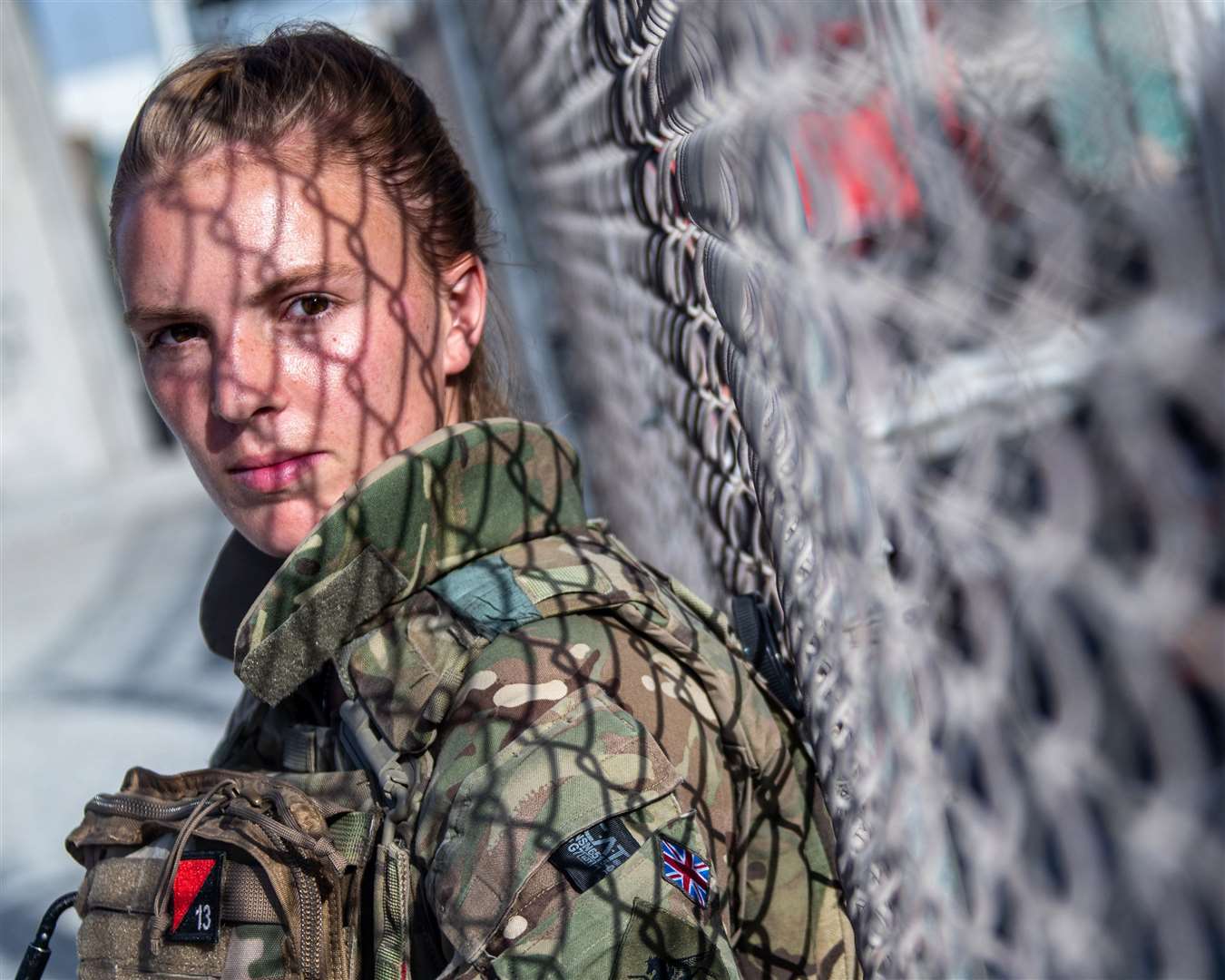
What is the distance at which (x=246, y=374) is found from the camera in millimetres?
1308

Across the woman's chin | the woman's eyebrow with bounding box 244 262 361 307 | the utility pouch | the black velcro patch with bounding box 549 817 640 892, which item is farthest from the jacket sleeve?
the woman's eyebrow with bounding box 244 262 361 307

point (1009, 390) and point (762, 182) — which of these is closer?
point (1009, 390)

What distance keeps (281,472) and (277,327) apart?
16cm

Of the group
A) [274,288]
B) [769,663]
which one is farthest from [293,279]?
[769,663]

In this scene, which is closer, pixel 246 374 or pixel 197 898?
pixel 197 898

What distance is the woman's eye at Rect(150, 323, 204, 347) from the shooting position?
1367 mm

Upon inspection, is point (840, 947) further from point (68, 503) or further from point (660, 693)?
point (68, 503)

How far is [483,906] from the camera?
97cm

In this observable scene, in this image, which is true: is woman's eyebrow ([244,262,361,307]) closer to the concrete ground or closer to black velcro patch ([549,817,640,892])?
black velcro patch ([549,817,640,892])

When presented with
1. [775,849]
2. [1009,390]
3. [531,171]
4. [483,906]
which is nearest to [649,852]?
[483,906]

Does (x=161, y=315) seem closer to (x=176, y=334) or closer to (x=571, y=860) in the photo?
(x=176, y=334)

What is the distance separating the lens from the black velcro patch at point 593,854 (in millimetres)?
973

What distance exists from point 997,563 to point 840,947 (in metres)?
0.71

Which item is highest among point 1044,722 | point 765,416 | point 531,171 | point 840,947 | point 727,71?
point 531,171
